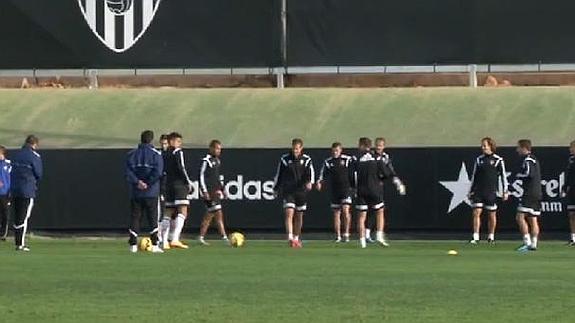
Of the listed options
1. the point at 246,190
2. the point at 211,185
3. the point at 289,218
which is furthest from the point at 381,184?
the point at 246,190

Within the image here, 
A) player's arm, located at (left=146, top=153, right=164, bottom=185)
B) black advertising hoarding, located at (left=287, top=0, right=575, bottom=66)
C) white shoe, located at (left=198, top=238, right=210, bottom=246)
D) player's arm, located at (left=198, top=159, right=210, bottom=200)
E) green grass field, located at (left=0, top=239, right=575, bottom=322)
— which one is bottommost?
white shoe, located at (left=198, top=238, right=210, bottom=246)

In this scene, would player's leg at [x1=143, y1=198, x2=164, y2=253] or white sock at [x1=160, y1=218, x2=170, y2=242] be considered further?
white sock at [x1=160, y1=218, x2=170, y2=242]

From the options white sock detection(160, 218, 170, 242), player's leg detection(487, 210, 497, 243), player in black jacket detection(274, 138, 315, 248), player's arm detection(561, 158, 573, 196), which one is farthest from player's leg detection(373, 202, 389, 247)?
white sock detection(160, 218, 170, 242)

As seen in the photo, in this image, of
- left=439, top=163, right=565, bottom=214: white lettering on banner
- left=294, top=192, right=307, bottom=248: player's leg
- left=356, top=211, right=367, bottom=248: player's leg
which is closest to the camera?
left=356, top=211, right=367, bottom=248: player's leg

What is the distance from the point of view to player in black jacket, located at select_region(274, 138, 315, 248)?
84.2ft

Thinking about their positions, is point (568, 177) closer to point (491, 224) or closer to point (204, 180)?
point (491, 224)

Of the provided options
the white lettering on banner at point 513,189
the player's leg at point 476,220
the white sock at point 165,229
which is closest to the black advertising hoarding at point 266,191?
the white lettering on banner at point 513,189

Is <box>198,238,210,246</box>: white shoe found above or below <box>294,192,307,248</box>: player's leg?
below

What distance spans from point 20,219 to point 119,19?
8.19 m

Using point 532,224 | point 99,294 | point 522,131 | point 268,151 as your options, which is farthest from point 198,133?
point 99,294

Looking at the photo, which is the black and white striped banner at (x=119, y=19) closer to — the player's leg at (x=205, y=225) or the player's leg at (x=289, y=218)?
the player's leg at (x=205, y=225)

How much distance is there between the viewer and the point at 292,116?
3147 cm

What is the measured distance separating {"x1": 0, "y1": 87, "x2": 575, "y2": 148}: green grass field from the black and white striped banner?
1874 mm

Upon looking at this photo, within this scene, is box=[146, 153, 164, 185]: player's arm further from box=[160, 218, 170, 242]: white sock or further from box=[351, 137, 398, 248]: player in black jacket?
box=[351, 137, 398, 248]: player in black jacket
